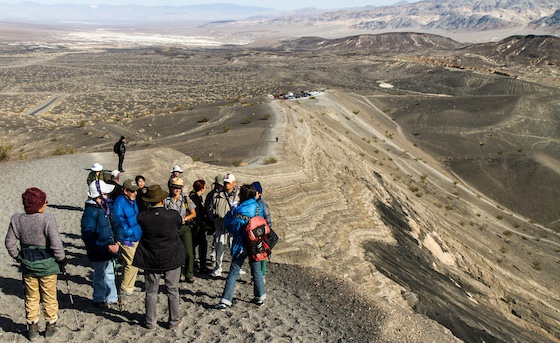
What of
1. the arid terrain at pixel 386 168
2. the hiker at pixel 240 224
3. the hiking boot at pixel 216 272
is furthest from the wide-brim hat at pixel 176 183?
the arid terrain at pixel 386 168

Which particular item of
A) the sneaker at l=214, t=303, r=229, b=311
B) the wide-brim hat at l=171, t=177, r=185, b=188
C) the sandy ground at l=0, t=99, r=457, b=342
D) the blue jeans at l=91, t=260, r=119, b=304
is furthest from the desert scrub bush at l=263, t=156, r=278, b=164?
the blue jeans at l=91, t=260, r=119, b=304

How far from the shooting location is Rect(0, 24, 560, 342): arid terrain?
41.9 ft

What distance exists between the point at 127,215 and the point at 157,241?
0.94 metres

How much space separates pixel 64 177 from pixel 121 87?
196ft

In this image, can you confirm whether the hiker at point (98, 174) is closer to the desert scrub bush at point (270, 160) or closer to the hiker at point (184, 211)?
the hiker at point (184, 211)

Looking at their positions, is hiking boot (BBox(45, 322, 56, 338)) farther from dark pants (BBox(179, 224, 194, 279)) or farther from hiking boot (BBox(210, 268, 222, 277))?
hiking boot (BBox(210, 268, 222, 277))

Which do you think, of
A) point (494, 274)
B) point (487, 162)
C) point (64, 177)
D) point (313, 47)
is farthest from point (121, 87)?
point (313, 47)

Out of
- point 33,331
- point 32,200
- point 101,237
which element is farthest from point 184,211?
point 33,331

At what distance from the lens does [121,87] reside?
7025cm

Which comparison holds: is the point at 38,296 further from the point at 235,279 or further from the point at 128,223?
the point at 235,279

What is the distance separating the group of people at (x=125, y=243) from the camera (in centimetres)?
542

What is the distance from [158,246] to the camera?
571 centimetres

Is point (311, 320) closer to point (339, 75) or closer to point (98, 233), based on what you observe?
point (98, 233)

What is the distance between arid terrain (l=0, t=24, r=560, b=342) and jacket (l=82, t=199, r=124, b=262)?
14.5 feet
